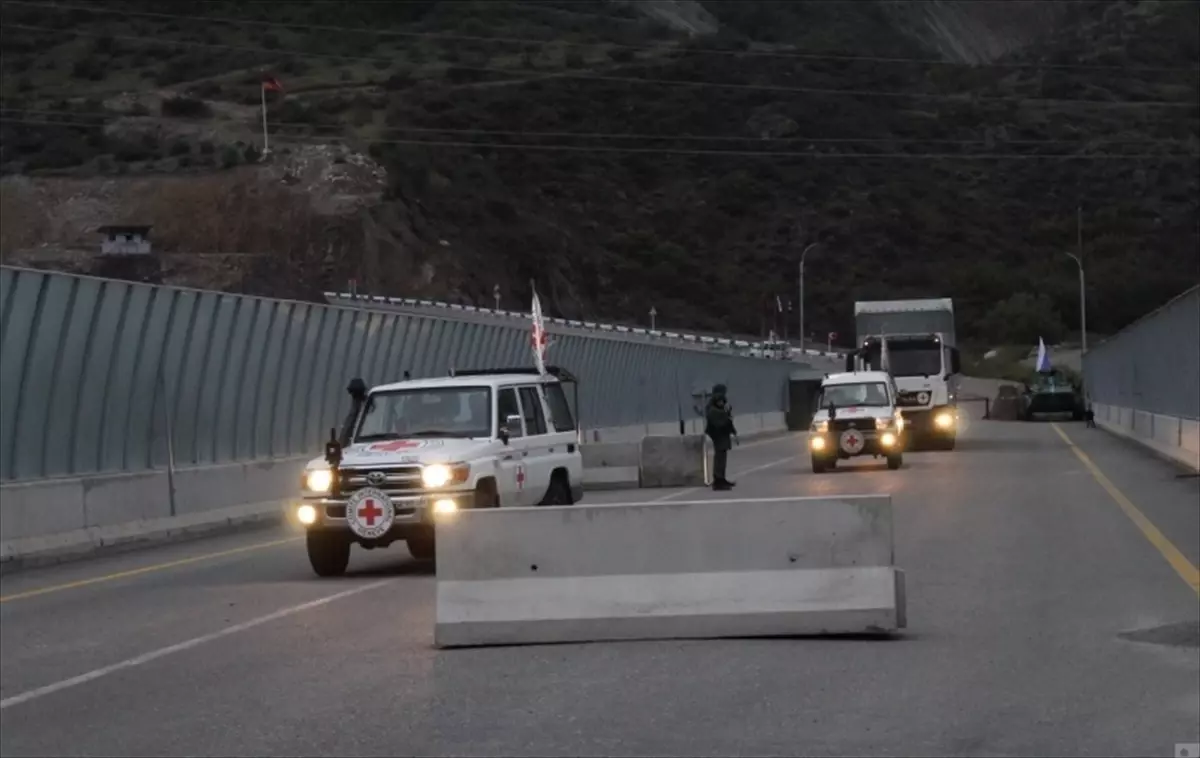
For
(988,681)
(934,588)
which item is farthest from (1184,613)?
(988,681)

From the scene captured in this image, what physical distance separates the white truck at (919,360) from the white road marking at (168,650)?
27188mm

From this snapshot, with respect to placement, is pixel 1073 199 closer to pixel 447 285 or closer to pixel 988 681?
pixel 447 285

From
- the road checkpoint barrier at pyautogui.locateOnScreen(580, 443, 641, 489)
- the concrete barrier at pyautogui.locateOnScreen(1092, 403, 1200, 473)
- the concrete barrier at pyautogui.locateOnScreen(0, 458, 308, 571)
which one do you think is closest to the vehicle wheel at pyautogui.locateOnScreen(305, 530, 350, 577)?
the concrete barrier at pyautogui.locateOnScreen(0, 458, 308, 571)

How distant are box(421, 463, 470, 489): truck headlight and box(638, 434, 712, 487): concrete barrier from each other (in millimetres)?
16252

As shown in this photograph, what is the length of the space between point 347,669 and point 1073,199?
11697 centimetres

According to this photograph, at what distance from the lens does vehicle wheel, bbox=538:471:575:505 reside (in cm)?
1997

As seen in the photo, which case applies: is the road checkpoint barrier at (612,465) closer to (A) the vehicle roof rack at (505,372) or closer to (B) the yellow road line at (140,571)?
(B) the yellow road line at (140,571)

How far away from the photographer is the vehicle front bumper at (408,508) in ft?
56.0

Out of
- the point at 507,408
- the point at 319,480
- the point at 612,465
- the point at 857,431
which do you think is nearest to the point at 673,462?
the point at 612,465

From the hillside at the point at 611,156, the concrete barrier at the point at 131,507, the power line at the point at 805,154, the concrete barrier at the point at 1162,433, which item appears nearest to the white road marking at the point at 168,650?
the concrete barrier at the point at 131,507

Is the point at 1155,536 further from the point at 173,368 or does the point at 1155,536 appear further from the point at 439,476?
the point at 173,368

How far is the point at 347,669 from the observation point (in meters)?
12.1

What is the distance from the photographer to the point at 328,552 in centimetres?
1788

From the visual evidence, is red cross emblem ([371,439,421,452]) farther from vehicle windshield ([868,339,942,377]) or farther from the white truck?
vehicle windshield ([868,339,942,377])
